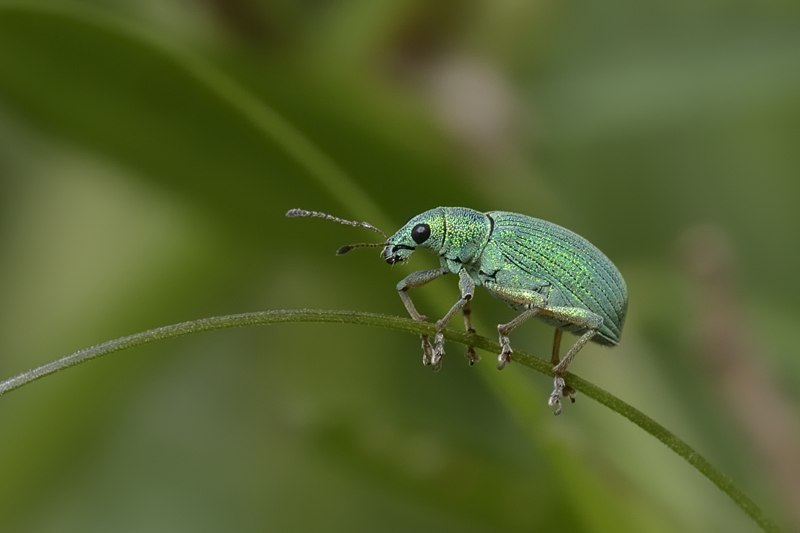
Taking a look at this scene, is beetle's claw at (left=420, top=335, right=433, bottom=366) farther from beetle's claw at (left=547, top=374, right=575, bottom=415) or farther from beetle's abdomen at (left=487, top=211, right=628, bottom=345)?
beetle's abdomen at (left=487, top=211, right=628, bottom=345)

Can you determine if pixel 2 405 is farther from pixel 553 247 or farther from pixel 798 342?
pixel 798 342

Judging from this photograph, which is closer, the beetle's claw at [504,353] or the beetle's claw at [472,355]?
the beetle's claw at [504,353]

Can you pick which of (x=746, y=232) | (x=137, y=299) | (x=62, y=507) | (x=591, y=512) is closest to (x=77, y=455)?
(x=62, y=507)

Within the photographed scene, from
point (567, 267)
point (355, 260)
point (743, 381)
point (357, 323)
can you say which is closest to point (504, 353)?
point (357, 323)

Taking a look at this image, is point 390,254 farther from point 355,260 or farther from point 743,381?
point 743,381

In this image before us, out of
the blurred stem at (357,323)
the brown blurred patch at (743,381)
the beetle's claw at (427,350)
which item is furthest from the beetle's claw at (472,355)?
the brown blurred patch at (743,381)

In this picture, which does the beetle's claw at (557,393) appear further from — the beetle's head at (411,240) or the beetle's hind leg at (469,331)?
the beetle's head at (411,240)

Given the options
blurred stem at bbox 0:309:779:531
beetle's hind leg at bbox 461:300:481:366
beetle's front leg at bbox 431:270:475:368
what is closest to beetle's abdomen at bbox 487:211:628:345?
beetle's front leg at bbox 431:270:475:368
